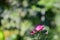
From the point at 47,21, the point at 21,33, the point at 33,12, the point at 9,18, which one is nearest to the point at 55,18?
the point at 47,21

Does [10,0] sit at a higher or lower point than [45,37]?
higher

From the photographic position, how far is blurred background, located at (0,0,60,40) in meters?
1.85

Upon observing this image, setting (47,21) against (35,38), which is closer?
(35,38)

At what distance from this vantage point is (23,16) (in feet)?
7.34

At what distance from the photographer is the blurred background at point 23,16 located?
1.85 metres

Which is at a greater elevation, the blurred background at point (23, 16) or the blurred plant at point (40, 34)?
the blurred background at point (23, 16)

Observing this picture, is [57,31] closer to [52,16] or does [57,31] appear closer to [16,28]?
[52,16]

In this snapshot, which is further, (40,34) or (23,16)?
(23,16)

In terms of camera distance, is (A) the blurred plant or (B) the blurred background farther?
(B) the blurred background

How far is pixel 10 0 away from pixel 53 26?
27.1 inches

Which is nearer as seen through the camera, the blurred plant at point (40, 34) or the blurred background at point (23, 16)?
the blurred plant at point (40, 34)

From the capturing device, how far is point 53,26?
1838 millimetres

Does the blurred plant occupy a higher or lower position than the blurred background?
lower

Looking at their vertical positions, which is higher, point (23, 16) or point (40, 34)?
point (23, 16)
